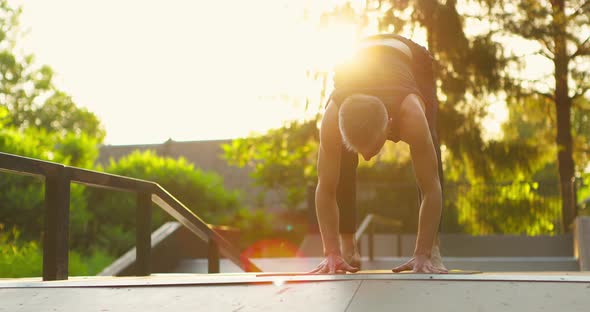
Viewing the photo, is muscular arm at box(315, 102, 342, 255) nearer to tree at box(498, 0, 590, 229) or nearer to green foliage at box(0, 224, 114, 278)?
green foliage at box(0, 224, 114, 278)

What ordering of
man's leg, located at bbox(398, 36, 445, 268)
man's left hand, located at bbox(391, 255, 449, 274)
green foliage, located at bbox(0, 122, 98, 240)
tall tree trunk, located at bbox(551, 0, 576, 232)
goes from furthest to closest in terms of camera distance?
tall tree trunk, located at bbox(551, 0, 576, 232), green foliage, located at bbox(0, 122, 98, 240), man's leg, located at bbox(398, 36, 445, 268), man's left hand, located at bbox(391, 255, 449, 274)

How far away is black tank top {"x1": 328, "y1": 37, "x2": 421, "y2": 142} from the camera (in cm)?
380

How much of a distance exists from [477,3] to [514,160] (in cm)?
298

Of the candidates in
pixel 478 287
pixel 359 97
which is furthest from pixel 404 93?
pixel 478 287

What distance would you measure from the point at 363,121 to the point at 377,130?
0.07 meters

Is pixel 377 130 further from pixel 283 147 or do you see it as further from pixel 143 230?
pixel 283 147

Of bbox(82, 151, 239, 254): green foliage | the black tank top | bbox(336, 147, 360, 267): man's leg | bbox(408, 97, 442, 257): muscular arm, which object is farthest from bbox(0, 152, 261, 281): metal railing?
bbox(82, 151, 239, 254): green foliage

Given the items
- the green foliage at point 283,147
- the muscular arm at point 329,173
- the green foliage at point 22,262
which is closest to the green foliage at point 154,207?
the green foliage at point 283,147

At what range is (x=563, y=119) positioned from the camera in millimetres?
15547

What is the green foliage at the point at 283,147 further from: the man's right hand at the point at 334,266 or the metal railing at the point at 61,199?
the man's right hand at the point at 334,266

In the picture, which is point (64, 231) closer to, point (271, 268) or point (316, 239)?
point (271, 268)

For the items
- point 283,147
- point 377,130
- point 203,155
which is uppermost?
point 203,155

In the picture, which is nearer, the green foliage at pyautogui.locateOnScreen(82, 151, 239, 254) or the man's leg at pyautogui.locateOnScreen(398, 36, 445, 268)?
the man's leg at pyautogui.locateOnScreen(398, 36, 445, 268)

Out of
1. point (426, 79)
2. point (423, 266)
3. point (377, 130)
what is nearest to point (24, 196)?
point (426, 79)
